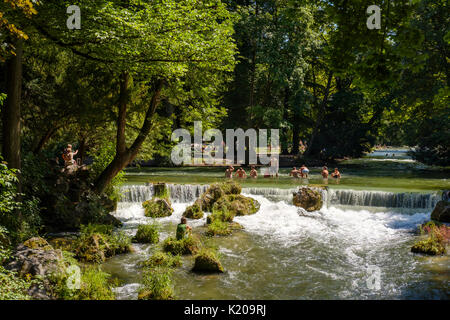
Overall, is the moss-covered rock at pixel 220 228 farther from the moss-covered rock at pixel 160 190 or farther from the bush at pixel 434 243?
the bush at pixel 434 243

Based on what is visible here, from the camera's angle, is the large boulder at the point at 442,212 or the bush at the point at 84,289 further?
the large boulder at the point at 442,212

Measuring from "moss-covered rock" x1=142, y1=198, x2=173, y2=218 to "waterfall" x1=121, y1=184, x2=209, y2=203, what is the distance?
5.73 ft

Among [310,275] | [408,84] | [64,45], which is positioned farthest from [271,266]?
[408,84]

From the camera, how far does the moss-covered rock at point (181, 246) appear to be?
34.3 ft

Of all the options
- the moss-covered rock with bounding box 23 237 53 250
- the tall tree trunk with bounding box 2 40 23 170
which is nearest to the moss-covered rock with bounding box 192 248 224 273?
the moss-covered rock with bounding box 23 237 53 250

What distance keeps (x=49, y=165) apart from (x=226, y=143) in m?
24.3

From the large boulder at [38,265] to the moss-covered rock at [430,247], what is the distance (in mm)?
9873

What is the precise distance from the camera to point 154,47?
32.1 feet

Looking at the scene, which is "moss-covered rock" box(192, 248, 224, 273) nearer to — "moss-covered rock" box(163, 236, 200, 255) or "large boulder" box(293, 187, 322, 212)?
"moss-covered rock" box(163, 236, 200, 255)

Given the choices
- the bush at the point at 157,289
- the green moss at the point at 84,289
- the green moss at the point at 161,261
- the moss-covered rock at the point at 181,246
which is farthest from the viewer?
the moss-covered rock at the point at 181,246

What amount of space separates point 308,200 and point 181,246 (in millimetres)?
8381

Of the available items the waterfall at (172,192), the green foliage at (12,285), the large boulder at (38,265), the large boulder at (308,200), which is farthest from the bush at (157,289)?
the waterfall at (172,192)

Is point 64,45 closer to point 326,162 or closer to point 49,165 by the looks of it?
point 49,165

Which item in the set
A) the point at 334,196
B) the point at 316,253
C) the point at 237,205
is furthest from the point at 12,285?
the point at 334,196
